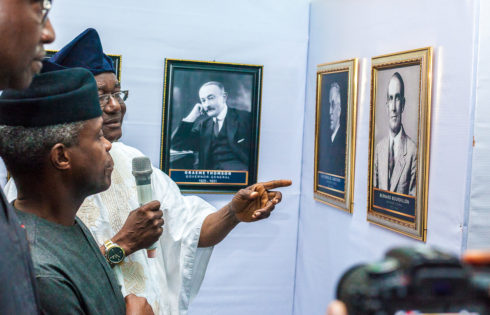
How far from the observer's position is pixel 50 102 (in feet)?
5.41

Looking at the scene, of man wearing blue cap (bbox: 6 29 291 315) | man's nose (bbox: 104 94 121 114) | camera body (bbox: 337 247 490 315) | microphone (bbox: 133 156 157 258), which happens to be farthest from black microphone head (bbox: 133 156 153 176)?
camera body (bbox: 337 247 490 315)

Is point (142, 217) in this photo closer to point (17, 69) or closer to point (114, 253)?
point (114, 253)

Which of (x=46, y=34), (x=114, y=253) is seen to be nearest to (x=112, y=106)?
(x=114, y=253)

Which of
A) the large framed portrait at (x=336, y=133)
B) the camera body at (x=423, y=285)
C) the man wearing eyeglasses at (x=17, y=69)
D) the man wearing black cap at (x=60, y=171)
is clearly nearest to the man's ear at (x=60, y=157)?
the man wearing black cap at (x=60, y=171)

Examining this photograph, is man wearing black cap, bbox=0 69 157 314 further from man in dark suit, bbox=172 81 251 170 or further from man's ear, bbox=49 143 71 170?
man in dark suit, bbox=172 81 251 170

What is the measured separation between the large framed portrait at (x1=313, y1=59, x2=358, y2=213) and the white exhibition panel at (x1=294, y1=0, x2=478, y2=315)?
6cm

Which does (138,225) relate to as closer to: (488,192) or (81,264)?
(81,264)

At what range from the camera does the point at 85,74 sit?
1.81 metres

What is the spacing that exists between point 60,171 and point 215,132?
6.78 feet

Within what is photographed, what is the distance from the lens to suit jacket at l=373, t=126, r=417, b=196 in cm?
243

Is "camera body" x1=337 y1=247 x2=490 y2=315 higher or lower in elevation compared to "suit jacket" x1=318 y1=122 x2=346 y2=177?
lower

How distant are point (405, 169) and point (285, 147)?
1.50m

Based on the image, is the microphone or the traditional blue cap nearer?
the microphone

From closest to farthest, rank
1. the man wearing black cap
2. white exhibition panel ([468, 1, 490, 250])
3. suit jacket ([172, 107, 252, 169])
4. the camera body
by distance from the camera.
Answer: the camera body, the man wearing black cap, white exhibition panel ([468, 1, 490, 250]), suit jacket ([172, 107, 252, 169])
